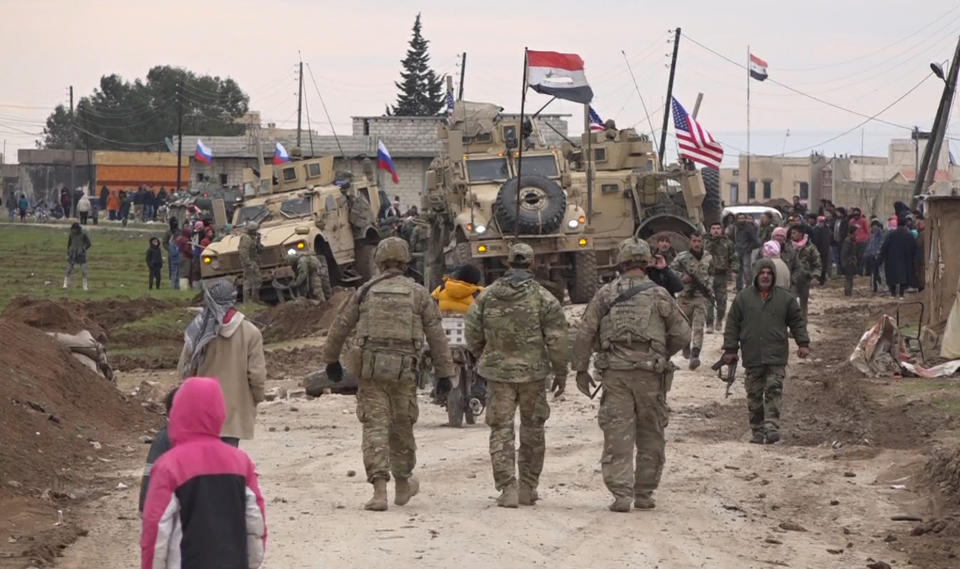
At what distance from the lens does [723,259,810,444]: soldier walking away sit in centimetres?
1482

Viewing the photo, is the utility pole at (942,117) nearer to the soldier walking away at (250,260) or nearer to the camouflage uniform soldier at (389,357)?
the soldier walking away at (250,260)

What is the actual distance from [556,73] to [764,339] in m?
8.58

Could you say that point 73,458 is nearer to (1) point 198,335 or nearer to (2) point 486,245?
(1) point 198,335

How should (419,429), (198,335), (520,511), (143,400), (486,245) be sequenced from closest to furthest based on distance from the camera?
1. (198,335)
2. (520,511)
3. (419,429)
4. (143,400)
5. (486,245)

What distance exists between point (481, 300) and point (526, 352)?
483mm

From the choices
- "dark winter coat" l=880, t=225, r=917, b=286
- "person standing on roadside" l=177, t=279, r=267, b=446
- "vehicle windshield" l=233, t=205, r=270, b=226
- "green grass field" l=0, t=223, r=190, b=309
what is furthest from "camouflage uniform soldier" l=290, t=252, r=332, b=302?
"person standing on roadside" l=177, t=279, r=267, b=446

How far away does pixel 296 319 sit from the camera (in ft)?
92.1

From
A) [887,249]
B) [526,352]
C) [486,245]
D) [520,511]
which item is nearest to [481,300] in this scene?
[526,352]

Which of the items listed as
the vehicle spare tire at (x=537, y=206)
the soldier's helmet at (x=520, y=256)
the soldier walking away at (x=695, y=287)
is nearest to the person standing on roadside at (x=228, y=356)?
the soldier's helmet at (x=520, y=256)

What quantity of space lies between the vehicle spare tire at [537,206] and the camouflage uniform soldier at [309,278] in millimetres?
5421

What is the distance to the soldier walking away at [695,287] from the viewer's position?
20719mm

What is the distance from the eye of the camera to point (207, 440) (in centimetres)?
640

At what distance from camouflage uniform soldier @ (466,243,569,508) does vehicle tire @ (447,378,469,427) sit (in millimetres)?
3901

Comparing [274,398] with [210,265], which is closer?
[274,398]
